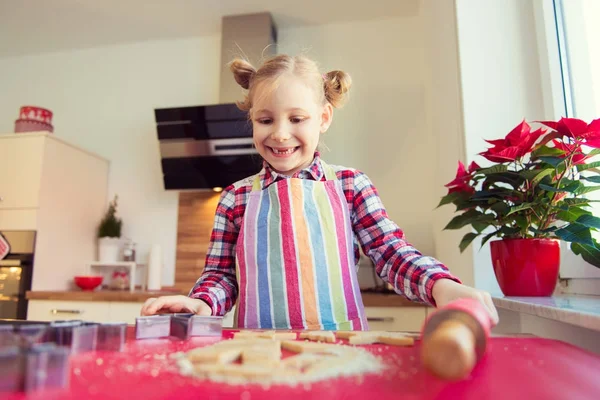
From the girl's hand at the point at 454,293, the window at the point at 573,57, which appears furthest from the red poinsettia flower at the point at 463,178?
the girl's hand at the point at 454,293

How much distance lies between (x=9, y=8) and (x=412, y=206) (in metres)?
2.35

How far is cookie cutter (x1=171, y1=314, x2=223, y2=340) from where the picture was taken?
19.4 inches

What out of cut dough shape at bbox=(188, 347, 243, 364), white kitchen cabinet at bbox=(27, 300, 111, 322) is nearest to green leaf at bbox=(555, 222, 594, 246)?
cut dough shape at bbox=(188, 347, 243, 364)

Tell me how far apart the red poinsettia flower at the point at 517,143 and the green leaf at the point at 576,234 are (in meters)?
0.18

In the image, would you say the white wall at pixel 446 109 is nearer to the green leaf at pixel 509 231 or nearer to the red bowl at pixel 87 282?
the green leaf at pixel 509 231

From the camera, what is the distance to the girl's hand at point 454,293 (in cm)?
52

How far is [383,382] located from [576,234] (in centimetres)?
77

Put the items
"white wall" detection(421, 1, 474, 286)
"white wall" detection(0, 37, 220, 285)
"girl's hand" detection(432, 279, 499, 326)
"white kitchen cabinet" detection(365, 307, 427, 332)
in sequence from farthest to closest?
"white wall" detection(0, 37, 220, 285) → "white kitchen cabinet" detection(365, 307, 427, 332) → "white wall" detection(421, 1, 474, 286) → "girl's hand" detection(432, 279, 499, 326)

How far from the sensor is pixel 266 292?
803 mm

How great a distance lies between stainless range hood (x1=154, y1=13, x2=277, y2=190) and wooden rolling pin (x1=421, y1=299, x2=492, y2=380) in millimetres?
1811

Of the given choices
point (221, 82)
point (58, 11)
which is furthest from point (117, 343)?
point (58, 11)

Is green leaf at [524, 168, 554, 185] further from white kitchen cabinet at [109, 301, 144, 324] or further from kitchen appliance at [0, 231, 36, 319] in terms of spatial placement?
kitchen appliance at [0, 231, 36, 319]

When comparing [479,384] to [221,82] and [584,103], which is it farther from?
[221,82]

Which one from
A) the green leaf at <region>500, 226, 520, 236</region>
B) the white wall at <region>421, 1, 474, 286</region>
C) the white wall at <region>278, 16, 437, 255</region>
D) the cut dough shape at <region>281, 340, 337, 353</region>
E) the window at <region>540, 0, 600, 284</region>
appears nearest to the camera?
the cut dough shape at <region>281, 340, 337, 353</region>
